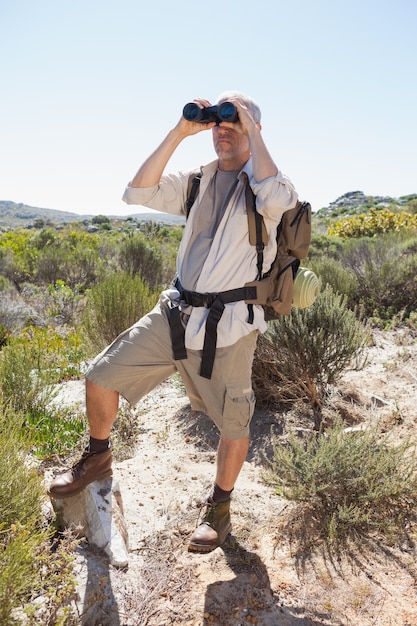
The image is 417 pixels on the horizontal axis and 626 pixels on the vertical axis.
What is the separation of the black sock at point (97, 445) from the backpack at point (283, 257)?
1014mm

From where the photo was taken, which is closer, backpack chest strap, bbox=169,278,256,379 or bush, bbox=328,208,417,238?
backpack chest strap, bbox=169,278,256,379

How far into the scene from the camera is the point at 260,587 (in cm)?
245

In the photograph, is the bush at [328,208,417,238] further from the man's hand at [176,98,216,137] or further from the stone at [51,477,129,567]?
the stone at [51,477,129,567]

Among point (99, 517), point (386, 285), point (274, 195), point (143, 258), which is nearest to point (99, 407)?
point (99, 517)

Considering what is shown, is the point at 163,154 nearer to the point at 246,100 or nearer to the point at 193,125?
the point at 193,125

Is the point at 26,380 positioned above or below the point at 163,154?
below

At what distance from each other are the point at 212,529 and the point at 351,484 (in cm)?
82

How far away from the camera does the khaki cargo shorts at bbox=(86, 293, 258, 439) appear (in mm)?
2477

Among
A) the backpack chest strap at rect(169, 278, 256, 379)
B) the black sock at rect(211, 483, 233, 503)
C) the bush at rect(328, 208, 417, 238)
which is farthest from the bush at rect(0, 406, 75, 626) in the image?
the bush at rect(328, 208, 417, 238)

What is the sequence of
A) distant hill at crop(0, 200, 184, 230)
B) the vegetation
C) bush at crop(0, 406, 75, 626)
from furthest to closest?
distant hill at crop(0, 200, 184, 230), the vegetation, bush at crop(0, 406, 75, 626)

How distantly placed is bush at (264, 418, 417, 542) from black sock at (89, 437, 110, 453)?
922mm

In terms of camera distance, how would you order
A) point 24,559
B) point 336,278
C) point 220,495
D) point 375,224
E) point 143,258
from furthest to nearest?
point 375,224
point 143,258
point 336,278
point 220,495
point 24,559

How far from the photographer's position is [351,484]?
9.27ft

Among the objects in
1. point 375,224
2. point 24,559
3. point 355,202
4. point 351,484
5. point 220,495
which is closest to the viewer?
point 24,559
